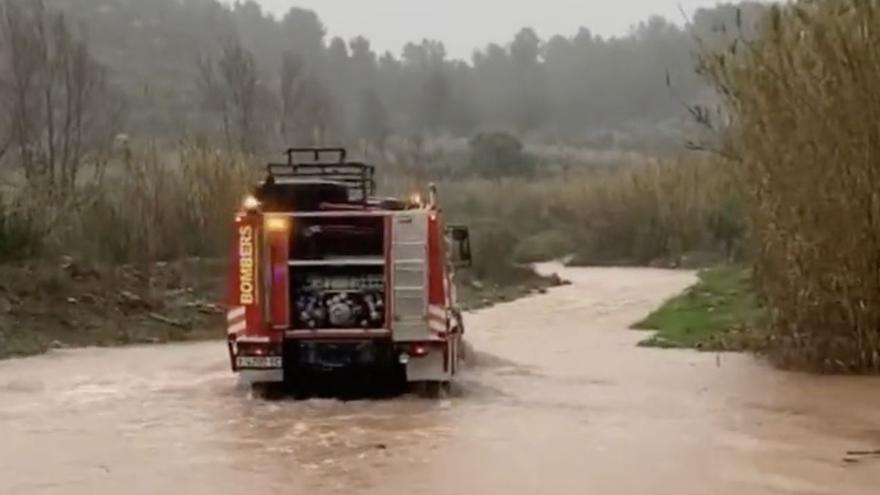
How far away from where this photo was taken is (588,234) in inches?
2341

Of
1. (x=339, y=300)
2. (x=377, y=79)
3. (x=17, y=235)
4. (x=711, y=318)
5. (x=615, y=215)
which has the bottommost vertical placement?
(x=711, y=318)

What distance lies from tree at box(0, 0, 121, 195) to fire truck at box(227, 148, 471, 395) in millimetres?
24071

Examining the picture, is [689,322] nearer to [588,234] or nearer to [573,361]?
[573,361]

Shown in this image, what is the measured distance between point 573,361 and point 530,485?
416 inches

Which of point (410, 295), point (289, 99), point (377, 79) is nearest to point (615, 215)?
point (289, 99)

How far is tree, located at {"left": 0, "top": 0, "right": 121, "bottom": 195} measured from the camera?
43625 mm

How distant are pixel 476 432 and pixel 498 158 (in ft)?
229

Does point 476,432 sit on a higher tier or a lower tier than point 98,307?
lower

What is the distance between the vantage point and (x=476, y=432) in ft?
48.3

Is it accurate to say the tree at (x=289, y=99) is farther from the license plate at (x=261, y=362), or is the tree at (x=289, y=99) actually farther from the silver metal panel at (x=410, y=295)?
the silver metal panel at (x=410, y=295)

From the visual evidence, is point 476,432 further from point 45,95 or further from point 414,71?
point 414,71

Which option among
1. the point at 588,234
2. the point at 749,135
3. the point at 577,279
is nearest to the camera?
the point at 749,135

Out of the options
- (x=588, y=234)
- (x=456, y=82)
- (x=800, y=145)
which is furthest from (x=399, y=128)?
(x=800, y=145)

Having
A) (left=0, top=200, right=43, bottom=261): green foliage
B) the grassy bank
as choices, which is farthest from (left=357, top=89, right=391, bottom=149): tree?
(left=0, top=200, right=43, bottom=261): green foliage
